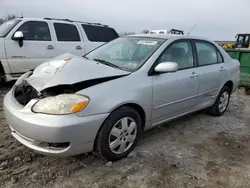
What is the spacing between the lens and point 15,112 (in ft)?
8.53

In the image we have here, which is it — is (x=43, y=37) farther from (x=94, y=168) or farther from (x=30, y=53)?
(x=94, y=168)

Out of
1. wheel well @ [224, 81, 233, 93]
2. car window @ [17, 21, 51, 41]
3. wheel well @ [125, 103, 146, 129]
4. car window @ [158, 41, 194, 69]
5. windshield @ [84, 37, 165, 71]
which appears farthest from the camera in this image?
car window @ [17, 21, 51, 41]

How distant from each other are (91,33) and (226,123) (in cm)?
475

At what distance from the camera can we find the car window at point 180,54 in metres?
3.39

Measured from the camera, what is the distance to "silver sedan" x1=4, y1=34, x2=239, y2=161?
7.91 ft

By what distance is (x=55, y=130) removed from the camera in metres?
2.31

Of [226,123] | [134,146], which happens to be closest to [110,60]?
[134,146]

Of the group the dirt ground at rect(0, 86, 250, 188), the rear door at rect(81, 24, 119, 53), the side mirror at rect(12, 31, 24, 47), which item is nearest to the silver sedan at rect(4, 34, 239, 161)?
the dirt ground at rect(0, 86, 250, 188)

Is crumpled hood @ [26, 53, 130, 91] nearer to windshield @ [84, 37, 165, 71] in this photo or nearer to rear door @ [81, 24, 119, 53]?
windshield @ [84, 37, 165, 71]

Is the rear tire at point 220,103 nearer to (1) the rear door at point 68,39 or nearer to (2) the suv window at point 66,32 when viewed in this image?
(1) the rear door at point 68,39

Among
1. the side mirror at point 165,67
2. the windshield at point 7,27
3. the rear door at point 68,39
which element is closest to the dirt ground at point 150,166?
the side mirror at point 165,67

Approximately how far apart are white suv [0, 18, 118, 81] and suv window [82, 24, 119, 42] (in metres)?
0.03

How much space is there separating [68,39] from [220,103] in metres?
4.37

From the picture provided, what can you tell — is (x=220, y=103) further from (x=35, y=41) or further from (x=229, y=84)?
(x=35, y=41)
